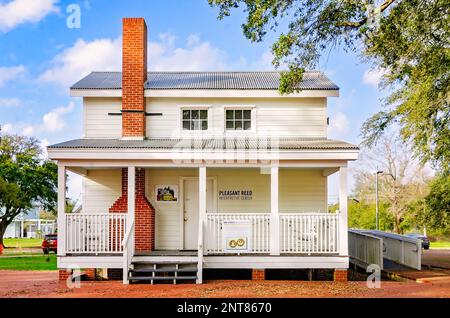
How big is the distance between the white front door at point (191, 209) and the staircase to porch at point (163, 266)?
161cm

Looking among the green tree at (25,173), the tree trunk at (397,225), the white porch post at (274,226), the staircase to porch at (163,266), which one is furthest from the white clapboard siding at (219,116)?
the tree trunk at (397,225)

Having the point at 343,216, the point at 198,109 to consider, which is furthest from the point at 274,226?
the point at 198,109

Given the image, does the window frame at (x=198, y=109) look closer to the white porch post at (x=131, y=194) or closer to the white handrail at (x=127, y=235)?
the white porch post at (x=131, y=194)

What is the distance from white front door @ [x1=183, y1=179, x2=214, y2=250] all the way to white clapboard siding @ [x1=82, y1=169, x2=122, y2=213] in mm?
2014

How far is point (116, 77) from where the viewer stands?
59.9ft

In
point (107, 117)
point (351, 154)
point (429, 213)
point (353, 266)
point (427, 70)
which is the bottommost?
point (353, 266)

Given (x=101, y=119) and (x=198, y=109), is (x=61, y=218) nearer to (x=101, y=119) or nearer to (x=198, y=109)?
(x=101, y=119)

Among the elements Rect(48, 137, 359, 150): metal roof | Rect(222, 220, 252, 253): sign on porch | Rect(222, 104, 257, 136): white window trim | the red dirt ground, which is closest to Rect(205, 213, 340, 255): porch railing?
Rect(222, 220, 252, 253): sign on porch

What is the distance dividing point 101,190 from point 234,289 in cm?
568

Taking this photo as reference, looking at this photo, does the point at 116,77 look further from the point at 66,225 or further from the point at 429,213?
the point at 429,213

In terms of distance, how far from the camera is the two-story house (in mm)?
13984

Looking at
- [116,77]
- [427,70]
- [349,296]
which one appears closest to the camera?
[349,296]
